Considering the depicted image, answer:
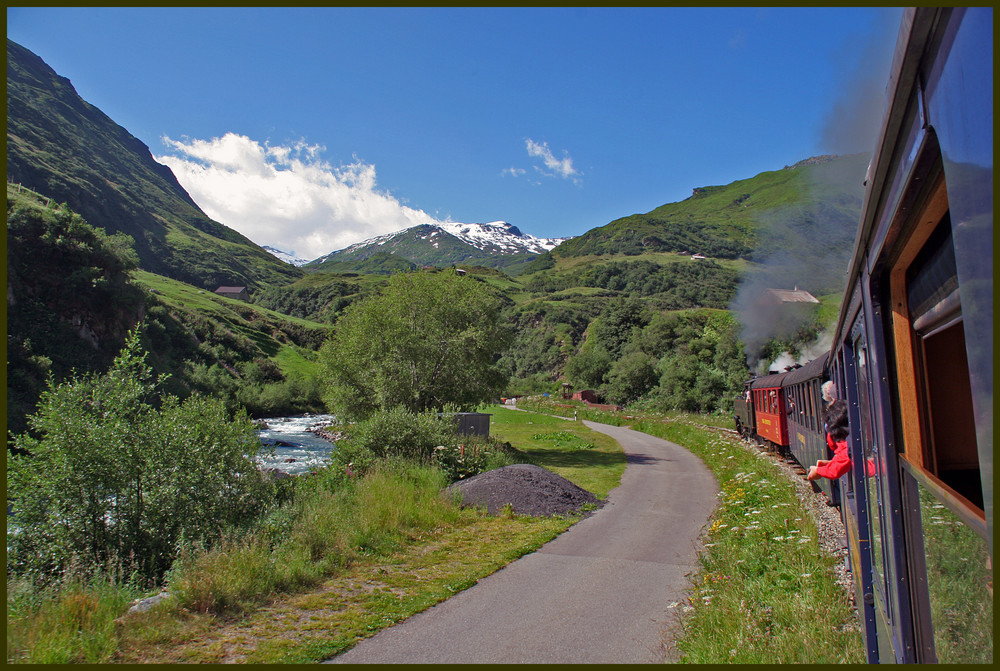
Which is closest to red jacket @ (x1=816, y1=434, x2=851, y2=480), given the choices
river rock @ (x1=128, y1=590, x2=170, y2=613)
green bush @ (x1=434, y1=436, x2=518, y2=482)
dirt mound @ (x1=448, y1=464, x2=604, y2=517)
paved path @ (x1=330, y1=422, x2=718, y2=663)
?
paved path @ (x1=330, y1=422, x2=718, y2=663)

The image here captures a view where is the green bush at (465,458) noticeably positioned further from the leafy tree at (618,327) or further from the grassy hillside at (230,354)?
the leafy tree at (618,327)

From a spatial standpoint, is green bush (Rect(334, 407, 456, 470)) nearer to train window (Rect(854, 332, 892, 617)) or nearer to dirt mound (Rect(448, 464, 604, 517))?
dirt mound (Rect(448, 464, 604, 517))

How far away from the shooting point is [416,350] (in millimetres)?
24531

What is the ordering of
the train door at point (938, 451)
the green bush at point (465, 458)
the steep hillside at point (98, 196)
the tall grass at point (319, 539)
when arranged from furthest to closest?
the steep hillside at point (98, 196), the green bush at point (465, 458), the tall grass at point (319, 539), the train door at point (938, 451)

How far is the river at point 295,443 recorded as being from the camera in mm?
24016

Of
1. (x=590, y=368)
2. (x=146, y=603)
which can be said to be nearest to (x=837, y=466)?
(x=146, y=603)

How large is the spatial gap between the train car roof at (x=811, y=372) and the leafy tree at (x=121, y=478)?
427 inches

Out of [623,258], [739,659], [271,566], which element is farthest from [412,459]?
→ [623,258]

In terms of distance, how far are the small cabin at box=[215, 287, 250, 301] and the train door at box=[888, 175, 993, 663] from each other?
6736 inches

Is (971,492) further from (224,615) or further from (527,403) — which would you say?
(527,403)

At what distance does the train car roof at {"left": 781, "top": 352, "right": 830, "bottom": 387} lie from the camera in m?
10.5

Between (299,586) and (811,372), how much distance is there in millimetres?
10689

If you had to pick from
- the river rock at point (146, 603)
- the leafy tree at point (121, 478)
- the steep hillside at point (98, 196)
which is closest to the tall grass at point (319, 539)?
the river rock at point (146, 603)

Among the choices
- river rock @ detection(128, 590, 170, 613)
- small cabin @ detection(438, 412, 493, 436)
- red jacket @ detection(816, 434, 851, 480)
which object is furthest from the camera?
small cabin @ detection(438, 412, 493, 436)
